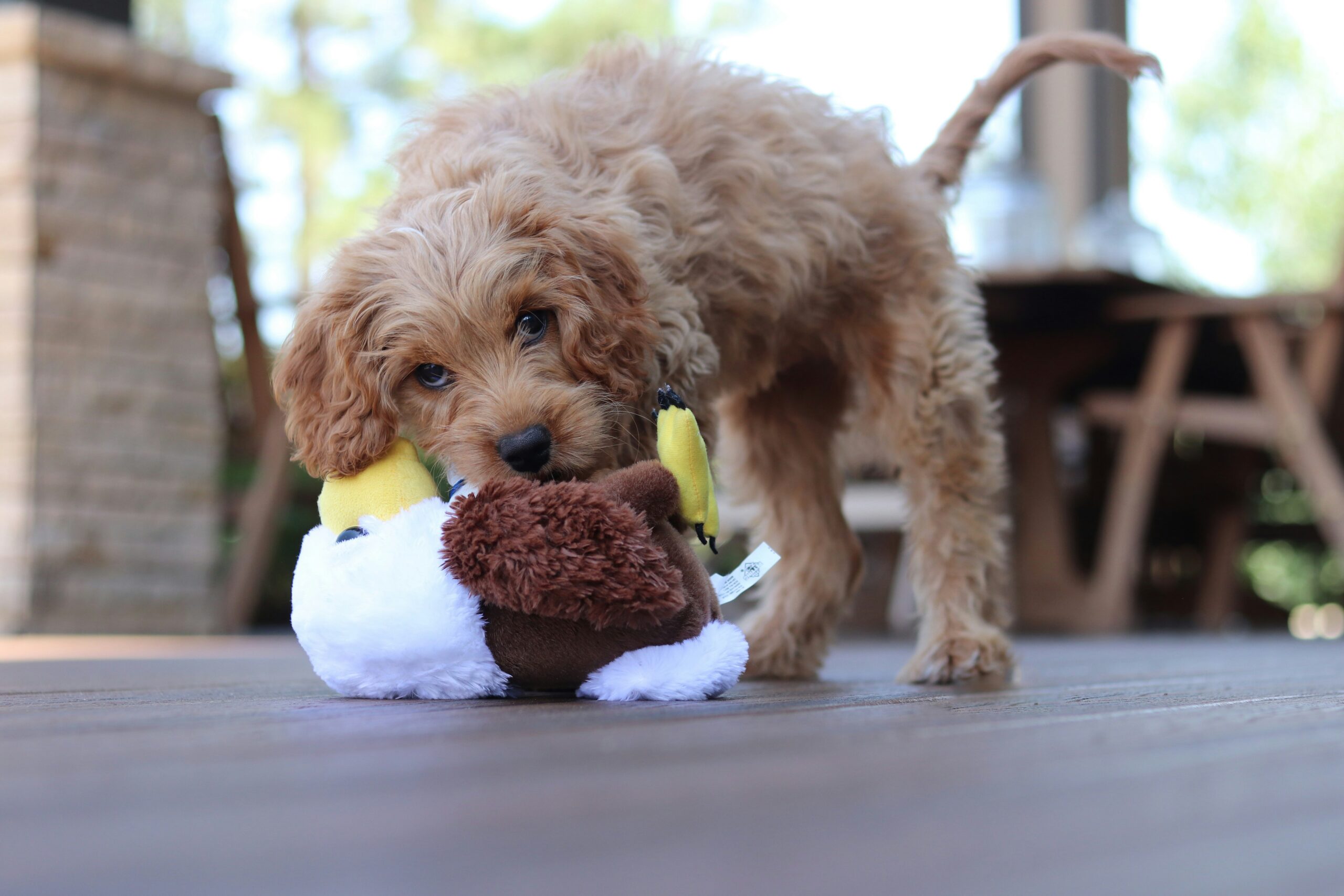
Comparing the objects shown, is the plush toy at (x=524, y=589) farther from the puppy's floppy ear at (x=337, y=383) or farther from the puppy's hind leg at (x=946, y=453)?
the puppy's hind leg at (x=946, y=453)

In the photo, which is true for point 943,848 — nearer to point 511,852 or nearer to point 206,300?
point 511,852

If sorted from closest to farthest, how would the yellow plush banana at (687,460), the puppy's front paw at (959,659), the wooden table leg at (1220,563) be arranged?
the yellow plush banana at (687,460) < the puppy's front paw at (959,659) < the wooden table leg at (1220,563)

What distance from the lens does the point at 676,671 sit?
6.88 ft

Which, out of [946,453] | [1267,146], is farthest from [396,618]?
[1267,146]

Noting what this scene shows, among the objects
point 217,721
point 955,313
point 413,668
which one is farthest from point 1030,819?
point 955,313

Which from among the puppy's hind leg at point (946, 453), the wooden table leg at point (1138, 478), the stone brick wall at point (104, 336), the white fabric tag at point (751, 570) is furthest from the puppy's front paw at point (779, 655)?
the stone brick wall at point (104, 336)

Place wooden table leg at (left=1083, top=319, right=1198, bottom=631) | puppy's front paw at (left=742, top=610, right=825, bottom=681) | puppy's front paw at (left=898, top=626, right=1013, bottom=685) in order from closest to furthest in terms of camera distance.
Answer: puppy's front paw at (left=898, top=626, right=1013, bottom=685) → puppy's front paw at (left=742, top=610, right=825, bottom=681) → wooden table leg at (left=1083, top=319, right=1198, bottom=631)

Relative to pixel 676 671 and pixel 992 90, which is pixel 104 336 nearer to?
pixel 992 90

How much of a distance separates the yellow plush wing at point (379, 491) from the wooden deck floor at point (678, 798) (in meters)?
0.37

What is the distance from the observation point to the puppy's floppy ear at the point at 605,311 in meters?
2.33

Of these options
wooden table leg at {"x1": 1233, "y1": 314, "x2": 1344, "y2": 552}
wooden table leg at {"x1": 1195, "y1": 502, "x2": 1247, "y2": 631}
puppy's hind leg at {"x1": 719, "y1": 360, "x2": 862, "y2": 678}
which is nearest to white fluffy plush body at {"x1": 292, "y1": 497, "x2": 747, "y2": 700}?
puppy's hind leg at {"x1": 719, "y1": 360, "x2": 862, "y2": 678}

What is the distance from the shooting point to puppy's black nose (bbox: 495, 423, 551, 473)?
85.4 inches

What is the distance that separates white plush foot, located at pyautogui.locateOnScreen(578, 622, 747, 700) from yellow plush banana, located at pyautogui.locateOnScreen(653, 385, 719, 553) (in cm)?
18

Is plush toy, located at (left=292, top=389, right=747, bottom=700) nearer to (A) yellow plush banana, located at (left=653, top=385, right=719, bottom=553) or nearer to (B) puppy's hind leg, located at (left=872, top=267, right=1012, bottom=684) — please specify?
(A) yellow plush banana, located at (left=653, top=385, right=719, bottom=553)
